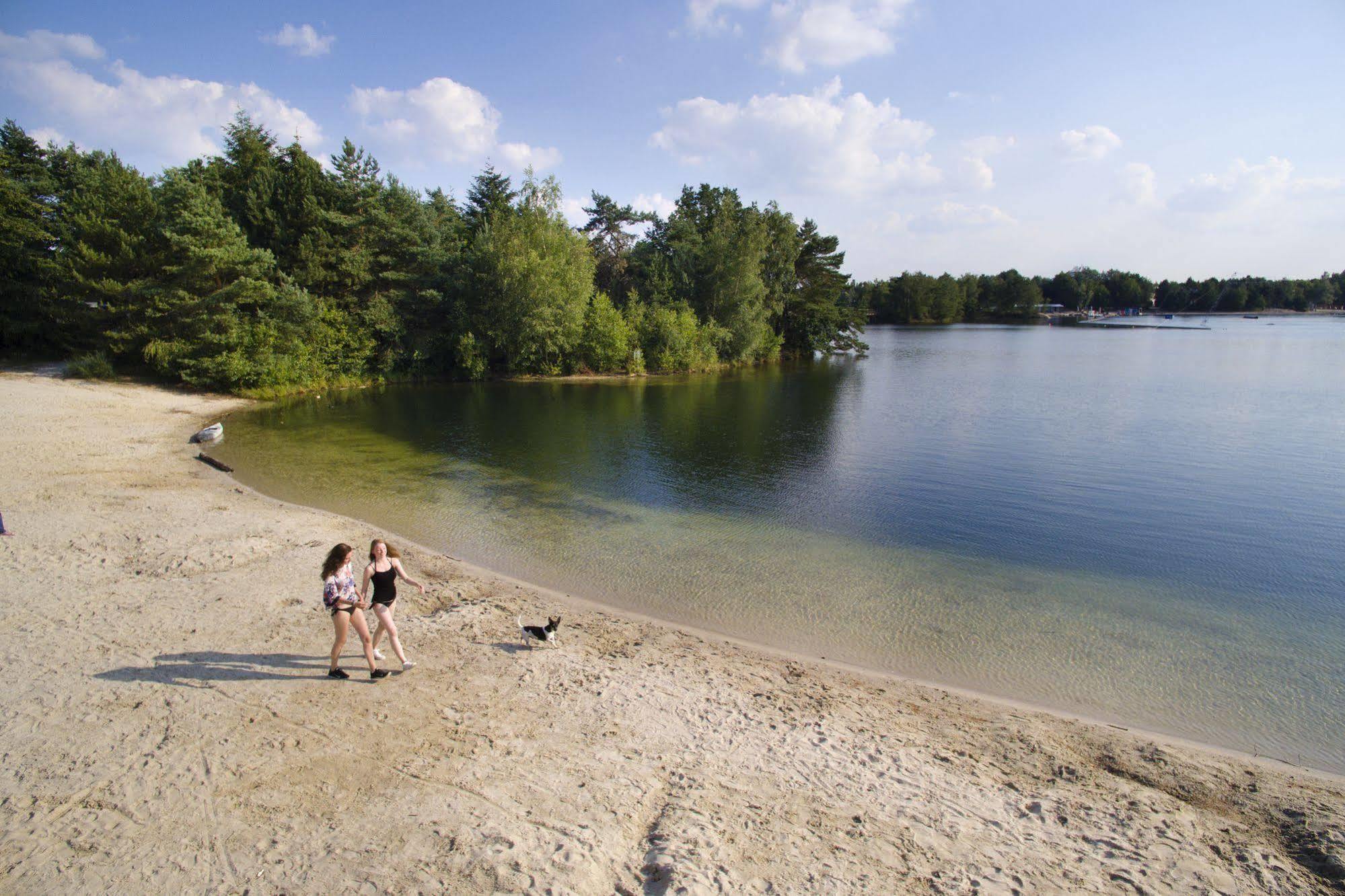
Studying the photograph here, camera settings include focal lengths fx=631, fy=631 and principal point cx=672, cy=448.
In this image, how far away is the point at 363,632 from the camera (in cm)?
760

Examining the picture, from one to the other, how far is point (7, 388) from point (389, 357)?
62.1 feet

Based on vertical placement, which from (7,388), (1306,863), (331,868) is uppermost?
(7,388)

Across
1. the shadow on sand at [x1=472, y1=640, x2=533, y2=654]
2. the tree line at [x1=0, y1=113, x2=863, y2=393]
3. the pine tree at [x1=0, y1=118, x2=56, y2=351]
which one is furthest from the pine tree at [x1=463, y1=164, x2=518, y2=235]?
the shadow on sand at [x1=472, y1=640, x2=533, y2=654]

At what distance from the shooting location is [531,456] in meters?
23.3

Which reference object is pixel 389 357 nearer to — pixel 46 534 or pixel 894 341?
pixel 46 534

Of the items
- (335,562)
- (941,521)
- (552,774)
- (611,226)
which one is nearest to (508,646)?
(335,562)

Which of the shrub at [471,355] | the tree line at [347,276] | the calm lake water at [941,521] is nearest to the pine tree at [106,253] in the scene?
the tree line at [347,276]

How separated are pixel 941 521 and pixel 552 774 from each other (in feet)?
41.9

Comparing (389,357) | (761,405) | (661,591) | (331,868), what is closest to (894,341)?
(761,405)

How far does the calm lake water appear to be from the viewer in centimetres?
929

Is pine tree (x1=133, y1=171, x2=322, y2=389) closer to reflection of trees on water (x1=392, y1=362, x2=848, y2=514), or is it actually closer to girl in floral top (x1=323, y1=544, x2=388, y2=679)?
reflection of trees on water (x1=392, y1=362, x2=848, y2=514)

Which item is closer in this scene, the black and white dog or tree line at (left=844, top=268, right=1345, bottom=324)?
the black and white dog

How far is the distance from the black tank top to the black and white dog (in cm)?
187

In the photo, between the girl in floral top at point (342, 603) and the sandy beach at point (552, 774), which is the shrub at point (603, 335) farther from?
the girl in floral top at point (342, 603)
